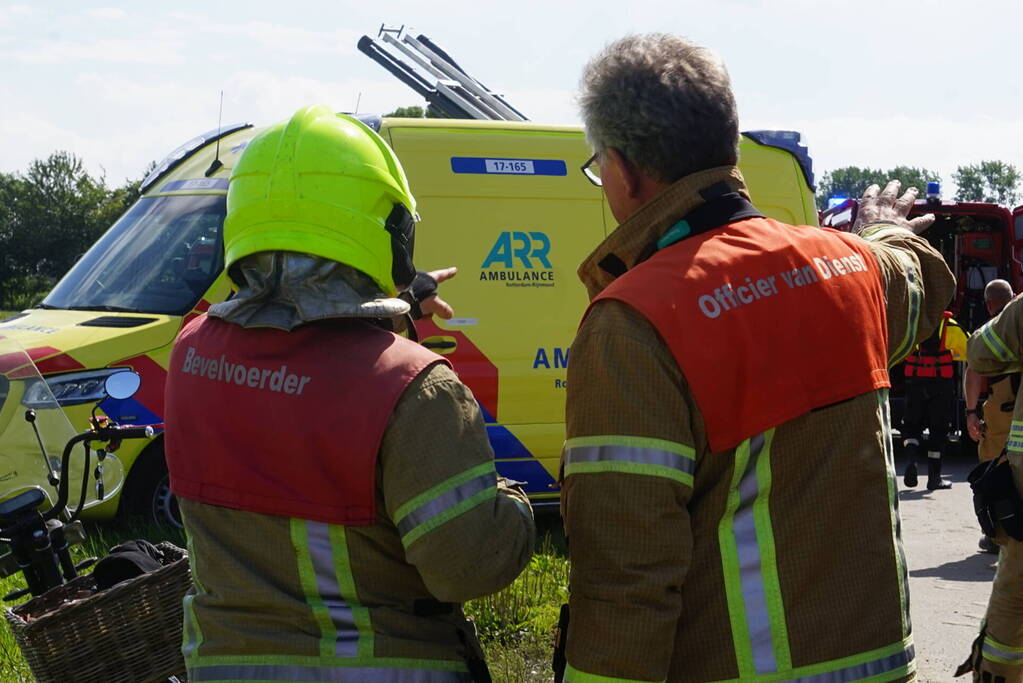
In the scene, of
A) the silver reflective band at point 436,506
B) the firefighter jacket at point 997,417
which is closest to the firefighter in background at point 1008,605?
the silver reflective band at point 436,506

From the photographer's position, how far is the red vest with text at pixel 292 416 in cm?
191

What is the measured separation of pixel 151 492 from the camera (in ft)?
21.6

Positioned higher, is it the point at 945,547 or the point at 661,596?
the point at 661,596

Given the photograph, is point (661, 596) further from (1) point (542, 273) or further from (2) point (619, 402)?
(1) point (542, 273)

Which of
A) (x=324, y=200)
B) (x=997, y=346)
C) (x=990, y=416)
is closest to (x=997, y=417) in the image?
(x=990, y=416)

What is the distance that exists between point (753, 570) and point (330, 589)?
2.37ft

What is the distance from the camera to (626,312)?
6.35ft

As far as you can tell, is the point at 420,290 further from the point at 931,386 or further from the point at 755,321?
the point at 931,386

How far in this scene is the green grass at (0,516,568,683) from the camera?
15.6ft

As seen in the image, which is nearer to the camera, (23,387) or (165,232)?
(23,387)

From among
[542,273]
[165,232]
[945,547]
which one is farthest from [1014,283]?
[165,232]

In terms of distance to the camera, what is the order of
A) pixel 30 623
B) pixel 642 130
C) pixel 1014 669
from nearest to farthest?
pixel 642 130
pixel 30 623
pixel 1014 669

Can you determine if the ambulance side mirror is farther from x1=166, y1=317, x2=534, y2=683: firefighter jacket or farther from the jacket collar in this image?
the jacket collar

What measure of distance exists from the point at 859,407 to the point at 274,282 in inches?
42.2
